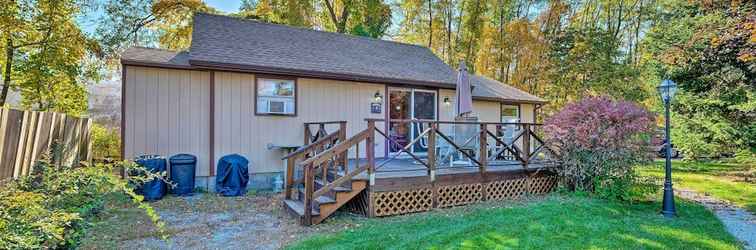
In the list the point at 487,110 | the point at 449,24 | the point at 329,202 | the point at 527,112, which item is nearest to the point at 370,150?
the point at 329,202

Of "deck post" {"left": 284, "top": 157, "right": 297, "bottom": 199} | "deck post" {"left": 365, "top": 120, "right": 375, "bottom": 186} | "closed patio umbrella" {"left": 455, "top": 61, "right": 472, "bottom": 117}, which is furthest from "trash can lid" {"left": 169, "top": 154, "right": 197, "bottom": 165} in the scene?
"closed patio umbrella" {"left": 455, "top": 61, "right": 472, "bottom": 117}

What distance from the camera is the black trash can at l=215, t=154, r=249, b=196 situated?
696cm

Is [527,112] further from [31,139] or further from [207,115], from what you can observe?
[31,139]

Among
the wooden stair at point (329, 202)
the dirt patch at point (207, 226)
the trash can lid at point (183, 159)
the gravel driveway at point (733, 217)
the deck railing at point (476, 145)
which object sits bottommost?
the dirt patch at point (207, 226)

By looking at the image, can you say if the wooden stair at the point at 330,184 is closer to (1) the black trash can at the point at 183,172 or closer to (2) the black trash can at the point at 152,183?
(1) the black trash can at the point at 183,172

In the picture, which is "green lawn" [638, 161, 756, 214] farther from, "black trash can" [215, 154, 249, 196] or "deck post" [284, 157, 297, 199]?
"black trash can" [215, 154, 249, 196]

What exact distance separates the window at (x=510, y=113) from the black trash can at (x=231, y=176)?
7883mm

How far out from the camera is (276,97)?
7727 mm

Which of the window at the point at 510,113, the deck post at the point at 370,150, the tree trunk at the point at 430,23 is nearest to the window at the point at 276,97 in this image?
the deck post at the point at 370,150

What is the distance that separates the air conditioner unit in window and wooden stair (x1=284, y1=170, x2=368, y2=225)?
2624 millimetres

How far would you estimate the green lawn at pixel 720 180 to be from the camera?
294 inches

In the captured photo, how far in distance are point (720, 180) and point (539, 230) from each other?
29.2ft

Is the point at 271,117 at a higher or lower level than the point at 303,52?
lower

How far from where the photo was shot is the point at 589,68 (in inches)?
625
